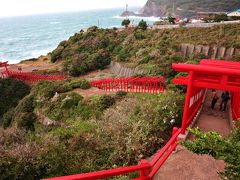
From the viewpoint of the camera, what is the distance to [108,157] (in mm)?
9836

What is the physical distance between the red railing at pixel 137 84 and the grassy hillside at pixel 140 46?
2.89 m

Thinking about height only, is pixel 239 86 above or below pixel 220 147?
below

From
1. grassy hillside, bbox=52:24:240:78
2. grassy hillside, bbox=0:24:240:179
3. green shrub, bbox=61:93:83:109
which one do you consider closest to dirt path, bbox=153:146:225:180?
grassy hillside, bbox=0:24:240:179

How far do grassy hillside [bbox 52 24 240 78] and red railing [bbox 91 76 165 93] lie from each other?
9.49 ft

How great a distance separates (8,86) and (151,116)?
19167 millimetres

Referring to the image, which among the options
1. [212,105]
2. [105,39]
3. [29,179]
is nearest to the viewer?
[29,179]

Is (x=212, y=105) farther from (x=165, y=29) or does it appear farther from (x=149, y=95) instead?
(x=165, y=29)

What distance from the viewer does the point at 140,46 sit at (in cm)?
3105

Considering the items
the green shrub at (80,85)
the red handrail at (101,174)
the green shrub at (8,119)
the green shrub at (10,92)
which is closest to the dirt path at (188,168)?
the red handrail at (101,174)

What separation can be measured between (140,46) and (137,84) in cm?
1247

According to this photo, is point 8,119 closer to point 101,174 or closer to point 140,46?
point 140,46

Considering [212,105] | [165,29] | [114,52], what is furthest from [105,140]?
[165,29]

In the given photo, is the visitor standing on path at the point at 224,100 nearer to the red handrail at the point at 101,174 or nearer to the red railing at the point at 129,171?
the red railing at the point at 129,171

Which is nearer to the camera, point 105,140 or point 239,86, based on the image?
point 239,86
